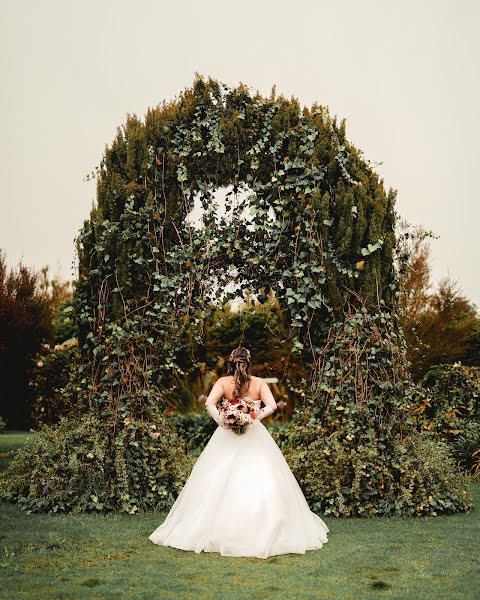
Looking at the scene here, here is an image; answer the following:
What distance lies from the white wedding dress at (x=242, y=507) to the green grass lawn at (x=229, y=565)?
0.11 meters

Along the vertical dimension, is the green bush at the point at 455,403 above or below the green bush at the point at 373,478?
above

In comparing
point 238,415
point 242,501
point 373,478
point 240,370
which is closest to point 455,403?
point 373,478

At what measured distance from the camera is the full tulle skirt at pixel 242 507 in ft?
18.2

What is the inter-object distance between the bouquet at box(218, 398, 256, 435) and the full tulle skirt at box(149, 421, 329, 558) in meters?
0.08

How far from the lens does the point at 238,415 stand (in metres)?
5.90

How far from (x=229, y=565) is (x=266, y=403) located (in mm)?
1480

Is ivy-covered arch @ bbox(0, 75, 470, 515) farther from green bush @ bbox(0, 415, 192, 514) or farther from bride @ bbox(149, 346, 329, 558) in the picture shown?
bride @ bbox(149, 346, 329, 558)

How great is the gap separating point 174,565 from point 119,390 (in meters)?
2.72

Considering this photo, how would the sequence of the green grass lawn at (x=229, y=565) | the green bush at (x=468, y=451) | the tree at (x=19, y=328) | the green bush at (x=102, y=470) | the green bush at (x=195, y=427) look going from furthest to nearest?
the tree at (x=19, y=328) < the green bush at (x=195, y=427) < the green bush at (x=468, y=451) < the green bush at (x=102, y=470) < the green grass lawn at (x=229, y=565)

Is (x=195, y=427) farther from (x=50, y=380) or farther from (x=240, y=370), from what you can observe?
(x=240, y=370)

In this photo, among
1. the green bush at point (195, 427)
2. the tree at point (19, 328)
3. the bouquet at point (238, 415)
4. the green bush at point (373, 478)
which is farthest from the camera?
the tree at point (19, 328)

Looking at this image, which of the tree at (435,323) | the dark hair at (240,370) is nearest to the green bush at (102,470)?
the dark hair at (240,370)

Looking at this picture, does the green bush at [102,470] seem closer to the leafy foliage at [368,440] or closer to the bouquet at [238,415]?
the leafy foliage at [368,440]

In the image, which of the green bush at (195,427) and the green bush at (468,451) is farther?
the green bush at (195,427)
